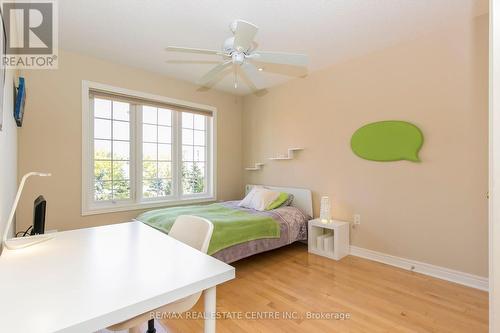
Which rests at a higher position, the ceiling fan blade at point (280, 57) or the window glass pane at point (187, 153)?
the ceiling fan blade at point (280, 57)

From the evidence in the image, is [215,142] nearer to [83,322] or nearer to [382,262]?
[382,262]

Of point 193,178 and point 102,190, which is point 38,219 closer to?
point 102,190

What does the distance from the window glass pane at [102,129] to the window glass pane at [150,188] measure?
0.80m

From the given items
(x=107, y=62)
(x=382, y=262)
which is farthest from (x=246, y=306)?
(x=107, y=62)

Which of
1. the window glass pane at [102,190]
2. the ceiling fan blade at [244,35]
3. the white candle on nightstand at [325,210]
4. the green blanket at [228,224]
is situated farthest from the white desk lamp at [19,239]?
the white candle on nightstand at [325,210]

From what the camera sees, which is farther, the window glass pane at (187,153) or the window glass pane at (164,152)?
the window glass pane at (187,153)

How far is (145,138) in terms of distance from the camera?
139 inches

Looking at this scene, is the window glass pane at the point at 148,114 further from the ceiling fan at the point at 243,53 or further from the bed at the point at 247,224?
the ceiling fan at the point at 243,53

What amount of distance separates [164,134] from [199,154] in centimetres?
69

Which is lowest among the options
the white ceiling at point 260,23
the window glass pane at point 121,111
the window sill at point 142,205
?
the window sill at point 142,205

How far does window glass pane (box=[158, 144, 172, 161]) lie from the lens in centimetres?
369

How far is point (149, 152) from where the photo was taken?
3568mm

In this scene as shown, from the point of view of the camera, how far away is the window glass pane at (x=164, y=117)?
3693mm

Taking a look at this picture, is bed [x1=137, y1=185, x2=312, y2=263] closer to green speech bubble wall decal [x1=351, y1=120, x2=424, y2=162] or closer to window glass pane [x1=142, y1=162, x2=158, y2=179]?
window glass pane [x1=142, y1=162, x2=158, y2=179]
